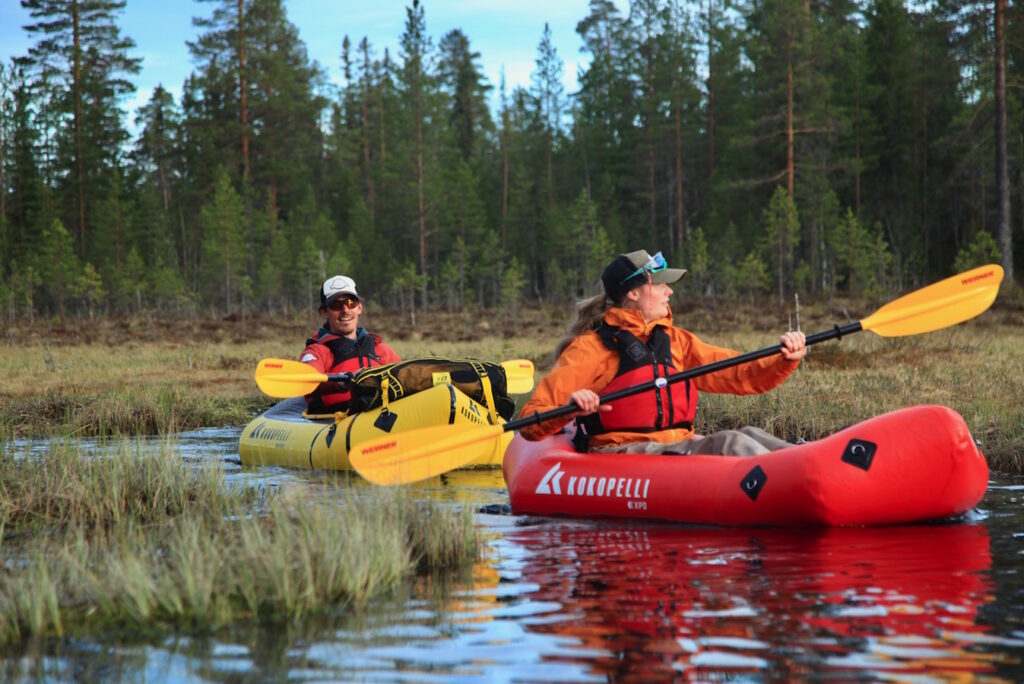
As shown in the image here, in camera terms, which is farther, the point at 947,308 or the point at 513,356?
the point at 513,356

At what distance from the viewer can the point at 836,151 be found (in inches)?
1469

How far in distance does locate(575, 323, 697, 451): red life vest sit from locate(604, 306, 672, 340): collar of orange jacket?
0.10 feet

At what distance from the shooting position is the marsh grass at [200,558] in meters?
3.73

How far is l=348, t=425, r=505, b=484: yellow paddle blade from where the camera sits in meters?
6.00

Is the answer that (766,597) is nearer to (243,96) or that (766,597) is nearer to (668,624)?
(668,624)

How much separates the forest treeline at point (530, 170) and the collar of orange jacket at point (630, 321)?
79.8ft

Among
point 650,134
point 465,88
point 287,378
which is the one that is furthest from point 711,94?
point 287,378

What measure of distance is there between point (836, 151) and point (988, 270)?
32.3m

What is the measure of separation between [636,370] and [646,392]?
0.16 metres

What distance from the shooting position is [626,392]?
5961mm

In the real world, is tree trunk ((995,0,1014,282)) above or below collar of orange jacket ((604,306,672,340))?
above

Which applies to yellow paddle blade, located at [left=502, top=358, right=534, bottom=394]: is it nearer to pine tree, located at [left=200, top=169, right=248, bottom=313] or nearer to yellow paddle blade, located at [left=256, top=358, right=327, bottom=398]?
yellow paddle blade, located at [left=256, top=358, right=327, bottom=398]

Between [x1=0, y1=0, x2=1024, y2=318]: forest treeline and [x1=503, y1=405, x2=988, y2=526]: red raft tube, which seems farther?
[x1=0, y1=0, x2=1024, y2=318]: forest treeline

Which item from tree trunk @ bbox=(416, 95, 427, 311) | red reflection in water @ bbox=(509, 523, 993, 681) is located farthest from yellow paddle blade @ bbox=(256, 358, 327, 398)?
Answer: tree trunk @ bbox=(416, 95, 427, 311)
